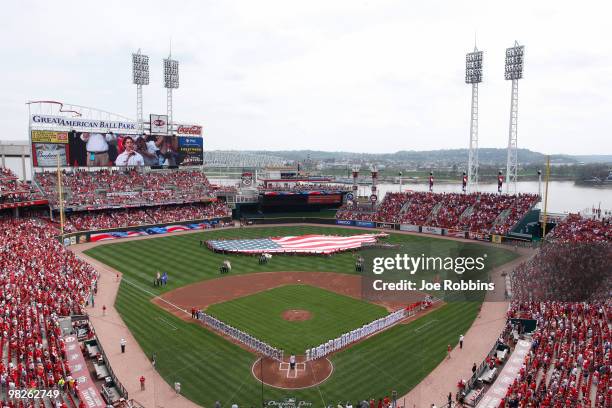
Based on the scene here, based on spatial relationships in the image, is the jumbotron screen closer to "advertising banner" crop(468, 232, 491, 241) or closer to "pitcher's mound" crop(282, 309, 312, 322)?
"pitcher's mound" crop(282, 309, 312, 322)

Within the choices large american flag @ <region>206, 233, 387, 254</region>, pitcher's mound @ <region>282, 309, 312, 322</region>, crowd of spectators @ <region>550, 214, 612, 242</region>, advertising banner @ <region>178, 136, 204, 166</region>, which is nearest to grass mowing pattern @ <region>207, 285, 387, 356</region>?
pitcher's mound @ <region>282, 309, 312, 322</region>

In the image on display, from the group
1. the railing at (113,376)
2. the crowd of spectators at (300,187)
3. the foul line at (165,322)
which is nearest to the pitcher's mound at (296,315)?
the foul line at (165,322)

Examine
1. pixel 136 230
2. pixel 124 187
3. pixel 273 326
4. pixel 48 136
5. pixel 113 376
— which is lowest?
pixel 113 376

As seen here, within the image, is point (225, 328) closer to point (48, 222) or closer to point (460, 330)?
point (460, 330)

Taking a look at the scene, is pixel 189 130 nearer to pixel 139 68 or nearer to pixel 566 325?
pixel 139 68

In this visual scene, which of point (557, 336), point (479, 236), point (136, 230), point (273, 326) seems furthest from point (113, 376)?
point (479, 236)
